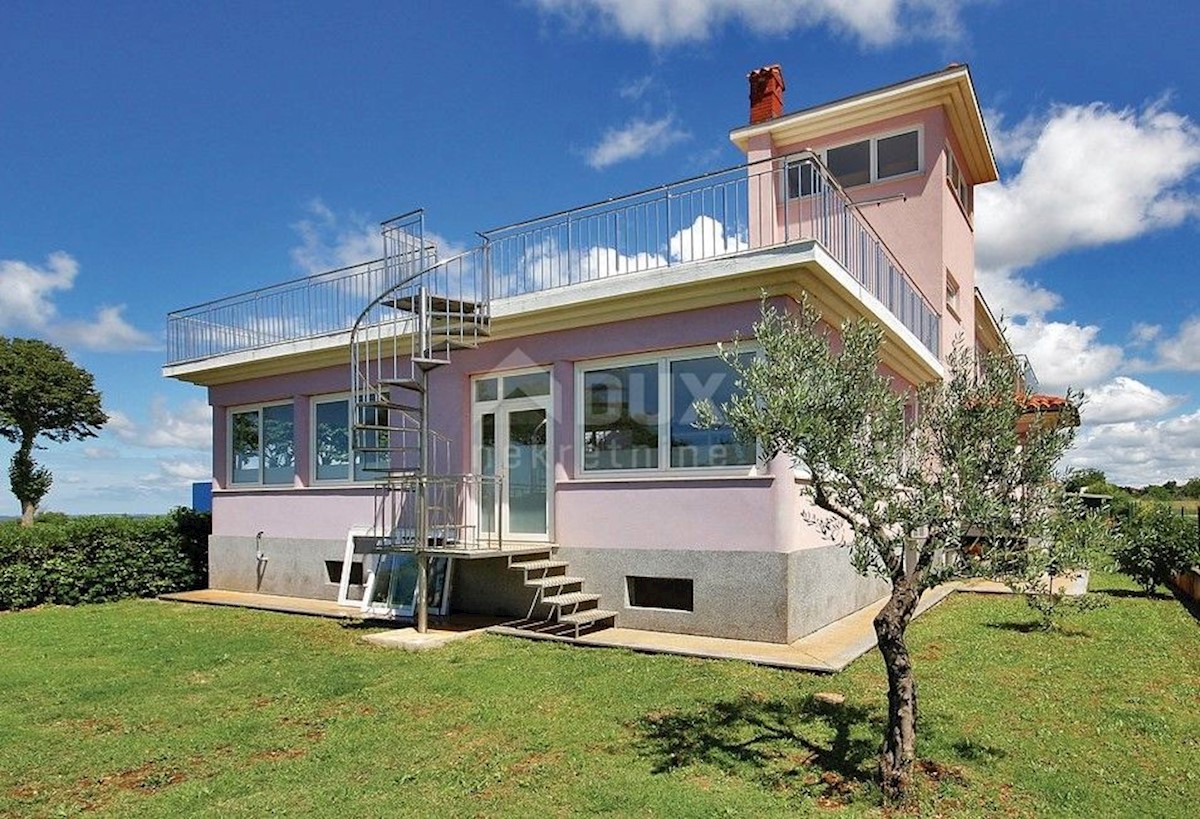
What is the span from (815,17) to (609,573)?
29.5ft

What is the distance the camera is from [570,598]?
9312 mm

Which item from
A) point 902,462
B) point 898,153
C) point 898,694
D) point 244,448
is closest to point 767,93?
point 898,153

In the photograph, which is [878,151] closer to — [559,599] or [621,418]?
[621,418]

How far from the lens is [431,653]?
334 inches

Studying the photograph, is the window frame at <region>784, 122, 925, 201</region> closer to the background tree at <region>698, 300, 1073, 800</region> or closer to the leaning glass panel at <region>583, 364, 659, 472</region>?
the leaning glass panel at <region>583, 364, 659, 472</region>

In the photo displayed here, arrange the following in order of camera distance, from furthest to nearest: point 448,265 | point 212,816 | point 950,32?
1. point 950,32
2. point 448,265
3. point 212,816

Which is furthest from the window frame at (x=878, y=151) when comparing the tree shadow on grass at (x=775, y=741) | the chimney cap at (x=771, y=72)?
the tree shadow on grass at (x=775, y=741)

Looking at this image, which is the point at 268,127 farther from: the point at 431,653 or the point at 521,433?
the point at 431,653

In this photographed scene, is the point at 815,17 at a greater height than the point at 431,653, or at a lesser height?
greater

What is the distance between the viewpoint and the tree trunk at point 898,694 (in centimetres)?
447

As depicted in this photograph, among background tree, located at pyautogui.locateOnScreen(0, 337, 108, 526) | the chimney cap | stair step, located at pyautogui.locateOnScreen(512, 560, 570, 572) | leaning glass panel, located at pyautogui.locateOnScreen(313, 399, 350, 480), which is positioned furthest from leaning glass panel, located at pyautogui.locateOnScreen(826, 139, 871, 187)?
background tree, located at pyautogui.locateOnScreen(0, 337, 108, 526)

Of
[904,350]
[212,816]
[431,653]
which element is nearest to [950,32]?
[904,350]

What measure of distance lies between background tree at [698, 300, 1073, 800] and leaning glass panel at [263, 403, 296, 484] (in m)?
10.7

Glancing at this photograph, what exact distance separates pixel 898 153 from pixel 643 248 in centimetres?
719
